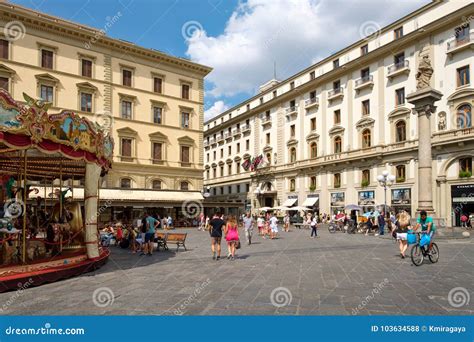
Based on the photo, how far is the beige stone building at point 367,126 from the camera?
27719mm

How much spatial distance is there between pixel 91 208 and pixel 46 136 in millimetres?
3029

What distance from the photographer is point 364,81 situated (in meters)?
35.2

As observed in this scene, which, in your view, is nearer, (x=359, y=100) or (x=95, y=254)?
(x=95, y=254)

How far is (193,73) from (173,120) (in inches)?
226

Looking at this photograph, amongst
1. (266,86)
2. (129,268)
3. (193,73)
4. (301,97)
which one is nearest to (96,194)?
(129,268)

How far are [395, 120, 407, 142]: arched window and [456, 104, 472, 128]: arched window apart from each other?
15.0ft

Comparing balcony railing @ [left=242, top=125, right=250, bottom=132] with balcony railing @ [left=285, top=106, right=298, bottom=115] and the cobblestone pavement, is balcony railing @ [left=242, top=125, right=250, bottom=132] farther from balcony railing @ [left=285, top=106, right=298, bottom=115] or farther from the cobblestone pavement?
the cobblestone pavement

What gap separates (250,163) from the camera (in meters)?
47.7

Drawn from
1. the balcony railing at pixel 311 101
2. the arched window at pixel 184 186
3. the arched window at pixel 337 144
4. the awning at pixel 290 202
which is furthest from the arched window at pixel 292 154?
the arched window at pixel 184 186

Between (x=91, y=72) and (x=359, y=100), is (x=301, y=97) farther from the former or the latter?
(x=91, y=72)

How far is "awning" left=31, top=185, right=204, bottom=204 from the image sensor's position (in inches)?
1156

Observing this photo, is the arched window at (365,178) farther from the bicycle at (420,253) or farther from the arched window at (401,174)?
the bicycle at (420,253)

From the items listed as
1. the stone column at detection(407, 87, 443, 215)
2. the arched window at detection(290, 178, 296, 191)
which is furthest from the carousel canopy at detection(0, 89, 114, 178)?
the arched window at detection(290, 178, 296, 191)

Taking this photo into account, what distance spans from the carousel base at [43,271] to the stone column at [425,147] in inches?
655
